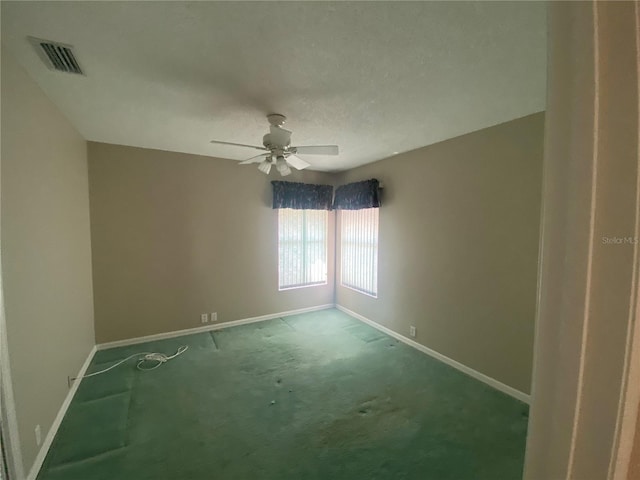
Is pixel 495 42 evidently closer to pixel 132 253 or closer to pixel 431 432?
pixel 431 432

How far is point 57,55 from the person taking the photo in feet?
5.27

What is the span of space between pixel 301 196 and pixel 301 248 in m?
0.90

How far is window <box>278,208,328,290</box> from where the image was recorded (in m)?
4.59

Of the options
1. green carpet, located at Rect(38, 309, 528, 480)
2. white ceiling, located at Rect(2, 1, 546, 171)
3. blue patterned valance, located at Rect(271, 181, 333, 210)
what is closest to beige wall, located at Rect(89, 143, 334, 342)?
blue patterned valance, located at Rect(271, 181, 333, 210)

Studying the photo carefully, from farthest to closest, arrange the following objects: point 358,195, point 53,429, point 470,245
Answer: point 358,195 → point 470,245 → point 53,429

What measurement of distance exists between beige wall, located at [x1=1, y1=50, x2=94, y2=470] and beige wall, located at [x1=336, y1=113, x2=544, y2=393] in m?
3.49

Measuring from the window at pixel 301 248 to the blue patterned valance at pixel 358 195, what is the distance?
1.63ft

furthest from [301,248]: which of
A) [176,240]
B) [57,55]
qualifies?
[57,55]

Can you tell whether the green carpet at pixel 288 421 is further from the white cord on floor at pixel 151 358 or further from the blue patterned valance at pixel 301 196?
the blue patterned valance at pixel 301 196

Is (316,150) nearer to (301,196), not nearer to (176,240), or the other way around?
(301,196)

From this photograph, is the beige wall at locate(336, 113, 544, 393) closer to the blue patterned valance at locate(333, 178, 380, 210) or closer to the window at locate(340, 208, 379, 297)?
the blue patterned valance at locate(333, 178, 380, 210)

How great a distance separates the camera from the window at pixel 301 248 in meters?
4.59

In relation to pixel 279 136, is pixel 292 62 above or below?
above

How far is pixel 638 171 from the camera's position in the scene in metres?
0.35
